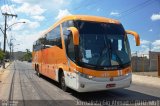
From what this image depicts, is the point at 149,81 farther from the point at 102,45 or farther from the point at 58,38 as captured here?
the point at 102,45

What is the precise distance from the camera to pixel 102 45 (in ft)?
39.4

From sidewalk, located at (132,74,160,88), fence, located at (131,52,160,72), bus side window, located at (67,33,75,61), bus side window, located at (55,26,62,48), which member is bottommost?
sidewalk, located at (132,74,160,88)

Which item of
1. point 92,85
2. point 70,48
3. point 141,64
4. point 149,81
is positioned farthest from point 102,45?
point 141,64

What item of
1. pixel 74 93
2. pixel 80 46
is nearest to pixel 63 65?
pixel 74 93

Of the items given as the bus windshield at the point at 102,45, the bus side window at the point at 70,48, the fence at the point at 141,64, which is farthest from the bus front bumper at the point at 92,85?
the fence at the point at 141,64

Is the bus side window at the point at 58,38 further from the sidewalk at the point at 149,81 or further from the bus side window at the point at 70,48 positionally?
the sidewalk at the point at 149,81

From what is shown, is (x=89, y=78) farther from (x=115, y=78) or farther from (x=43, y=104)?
(x=43, y=104)

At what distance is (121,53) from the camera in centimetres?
1225

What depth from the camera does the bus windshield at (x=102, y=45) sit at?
11664 mm

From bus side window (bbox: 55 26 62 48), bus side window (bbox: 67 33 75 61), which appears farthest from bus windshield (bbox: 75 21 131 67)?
bus side window (bbox: 55 26 62 48)

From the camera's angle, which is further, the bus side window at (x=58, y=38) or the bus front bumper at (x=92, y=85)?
the bus side window at (x=58, y=38)

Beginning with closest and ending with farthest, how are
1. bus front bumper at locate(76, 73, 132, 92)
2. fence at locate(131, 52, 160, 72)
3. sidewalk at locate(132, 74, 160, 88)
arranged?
bus front bumper at locate(76, 73, 132, 92) < sidewalk at locate(132, 74, 160, 88) < fence at locate(131, 52, 160, 72)

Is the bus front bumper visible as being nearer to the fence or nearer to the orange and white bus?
A: the orange and white bus

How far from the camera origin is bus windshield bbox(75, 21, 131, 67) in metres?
11.7
